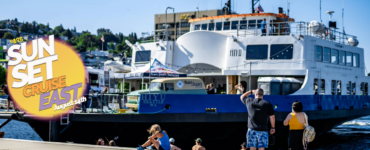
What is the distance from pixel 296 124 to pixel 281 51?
11.4m

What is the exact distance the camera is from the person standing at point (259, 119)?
7.68 meters

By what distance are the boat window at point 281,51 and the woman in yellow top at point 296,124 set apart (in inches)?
443

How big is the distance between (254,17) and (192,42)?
370 cm

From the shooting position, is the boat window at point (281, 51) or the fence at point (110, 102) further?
the boat window at point (281, 51)

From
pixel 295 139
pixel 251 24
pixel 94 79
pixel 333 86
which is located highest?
pixel 251 24

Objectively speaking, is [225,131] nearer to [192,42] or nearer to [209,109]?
[209,109]

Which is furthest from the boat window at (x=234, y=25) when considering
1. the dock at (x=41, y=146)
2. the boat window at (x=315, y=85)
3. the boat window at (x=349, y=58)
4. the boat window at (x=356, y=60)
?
the dock at (x=41, y=146)

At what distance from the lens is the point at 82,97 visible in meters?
14.1

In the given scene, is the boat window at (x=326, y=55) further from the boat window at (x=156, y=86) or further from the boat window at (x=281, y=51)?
the boat window at (x=156, y=86)

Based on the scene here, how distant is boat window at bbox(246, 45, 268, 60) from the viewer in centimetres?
1882

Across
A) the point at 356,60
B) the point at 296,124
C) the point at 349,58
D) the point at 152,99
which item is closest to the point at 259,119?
the point at 296,124

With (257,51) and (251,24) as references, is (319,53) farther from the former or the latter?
(251,24)

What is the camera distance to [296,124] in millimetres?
7676

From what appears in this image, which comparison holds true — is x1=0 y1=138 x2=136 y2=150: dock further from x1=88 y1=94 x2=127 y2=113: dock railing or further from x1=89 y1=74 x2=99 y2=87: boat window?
x1=89 y1=74 x2=99 y2=87: boat window
